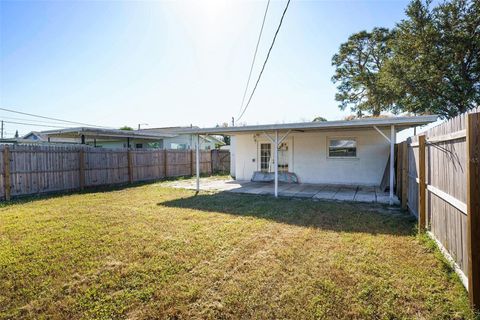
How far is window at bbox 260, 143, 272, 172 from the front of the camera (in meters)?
12.8

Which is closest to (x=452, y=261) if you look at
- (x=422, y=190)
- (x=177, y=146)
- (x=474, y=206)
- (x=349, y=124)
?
(x=474, y=206)

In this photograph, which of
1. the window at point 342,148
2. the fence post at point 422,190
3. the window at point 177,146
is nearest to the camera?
the fence post at point 422,190

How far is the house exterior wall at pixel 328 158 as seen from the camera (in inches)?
422

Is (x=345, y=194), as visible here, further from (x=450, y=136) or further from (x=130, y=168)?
(x=130, y=168)

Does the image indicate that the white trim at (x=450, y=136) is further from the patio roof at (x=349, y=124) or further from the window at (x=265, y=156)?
the window at (x=265, y=156)

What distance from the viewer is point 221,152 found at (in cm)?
1903

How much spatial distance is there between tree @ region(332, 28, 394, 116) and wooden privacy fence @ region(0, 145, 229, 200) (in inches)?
564

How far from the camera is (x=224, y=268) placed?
11.3 feet

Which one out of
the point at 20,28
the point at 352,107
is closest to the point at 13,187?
the point at 20,28

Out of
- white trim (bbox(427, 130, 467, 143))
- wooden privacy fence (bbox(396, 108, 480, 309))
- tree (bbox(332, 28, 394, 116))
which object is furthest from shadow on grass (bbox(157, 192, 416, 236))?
tree (bbox(332, 28, 394, 116))

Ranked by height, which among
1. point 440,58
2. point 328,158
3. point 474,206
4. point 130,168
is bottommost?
point 474,206

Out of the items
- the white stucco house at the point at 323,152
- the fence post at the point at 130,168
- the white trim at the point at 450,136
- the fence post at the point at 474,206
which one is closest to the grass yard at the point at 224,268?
the fence post at the point at 474,206

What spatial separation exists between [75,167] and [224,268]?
10055 mm

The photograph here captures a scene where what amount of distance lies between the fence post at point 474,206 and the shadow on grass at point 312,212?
246cm
